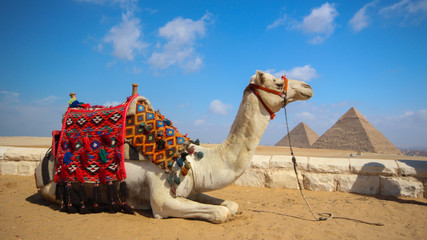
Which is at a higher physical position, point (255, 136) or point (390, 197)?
point (255, 136)

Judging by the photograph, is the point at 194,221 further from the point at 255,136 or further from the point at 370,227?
the point at 370,227

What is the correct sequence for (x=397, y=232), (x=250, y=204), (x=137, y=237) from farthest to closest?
(x=250, y=204)
(x=397, y=232)
(x=137, y=237)

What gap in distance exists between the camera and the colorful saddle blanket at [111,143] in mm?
3850

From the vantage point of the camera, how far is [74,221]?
3711 millimetres

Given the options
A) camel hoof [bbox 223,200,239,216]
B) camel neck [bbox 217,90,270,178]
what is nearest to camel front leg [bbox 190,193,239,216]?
camel hoof [bbox 223,200,239,216]

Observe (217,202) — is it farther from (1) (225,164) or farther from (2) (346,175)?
(2) (346,175)

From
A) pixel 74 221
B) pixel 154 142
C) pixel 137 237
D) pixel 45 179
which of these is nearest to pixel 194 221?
pixel 137 237

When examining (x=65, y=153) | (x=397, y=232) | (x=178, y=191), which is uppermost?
(x=65, y=153)

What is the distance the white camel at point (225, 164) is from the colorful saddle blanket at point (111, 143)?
8.8 inches

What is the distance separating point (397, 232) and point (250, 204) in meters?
2.20

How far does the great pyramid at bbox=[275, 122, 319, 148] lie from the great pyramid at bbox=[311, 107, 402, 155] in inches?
90.2

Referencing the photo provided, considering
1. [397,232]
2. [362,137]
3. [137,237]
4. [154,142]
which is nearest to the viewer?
[137,237]

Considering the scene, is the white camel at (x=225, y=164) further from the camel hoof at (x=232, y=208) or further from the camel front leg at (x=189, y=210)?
the camel hoof at (x=232, y=208)

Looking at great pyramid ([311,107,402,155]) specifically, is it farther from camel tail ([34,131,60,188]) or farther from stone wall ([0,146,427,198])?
camel tail ([34,131,60,188])
